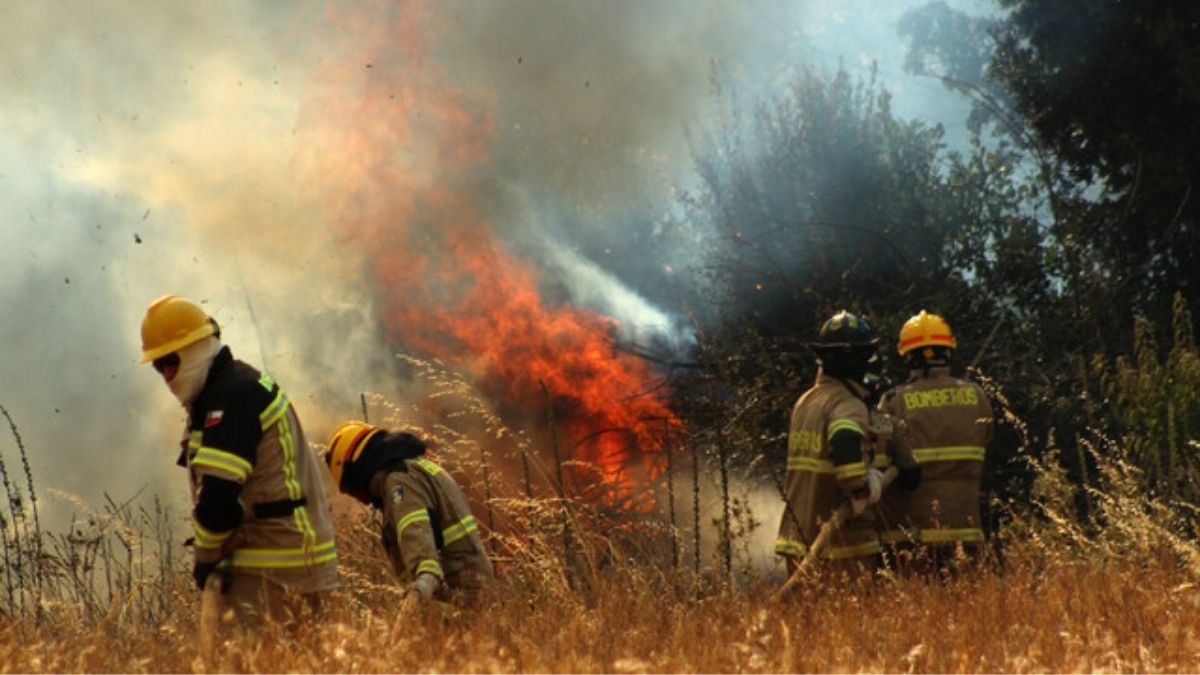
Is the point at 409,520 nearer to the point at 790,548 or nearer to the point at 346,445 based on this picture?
the point at 346,445

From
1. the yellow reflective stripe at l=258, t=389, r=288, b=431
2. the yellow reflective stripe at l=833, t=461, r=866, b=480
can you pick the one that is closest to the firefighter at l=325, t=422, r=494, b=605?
the yellow reflective stripe at l=258, t=389, r=288, b=431

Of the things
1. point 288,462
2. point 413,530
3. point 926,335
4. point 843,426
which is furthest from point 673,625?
point 926,335

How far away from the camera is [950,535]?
777 centimetres

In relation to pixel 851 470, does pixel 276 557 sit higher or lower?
lower

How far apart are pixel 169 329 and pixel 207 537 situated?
0.77 metres

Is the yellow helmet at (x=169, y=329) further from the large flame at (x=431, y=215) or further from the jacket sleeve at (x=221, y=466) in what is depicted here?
the large flame at (x=431, y=215)

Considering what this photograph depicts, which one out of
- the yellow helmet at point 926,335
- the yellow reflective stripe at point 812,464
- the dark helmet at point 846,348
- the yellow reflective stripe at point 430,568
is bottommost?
the yellow reflective stripe at point 430,568

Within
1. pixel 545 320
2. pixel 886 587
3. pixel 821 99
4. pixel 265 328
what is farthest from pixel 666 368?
pixel 886 587

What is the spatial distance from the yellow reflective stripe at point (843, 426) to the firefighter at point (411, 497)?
1.78m

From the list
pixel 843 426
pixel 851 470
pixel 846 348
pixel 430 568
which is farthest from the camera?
pixel 846 348

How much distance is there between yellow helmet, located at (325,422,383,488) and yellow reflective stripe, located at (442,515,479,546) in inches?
19.1

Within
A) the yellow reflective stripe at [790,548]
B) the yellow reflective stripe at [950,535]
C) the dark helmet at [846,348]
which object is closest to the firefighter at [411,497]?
the yellow reflective stripe at [790,548]

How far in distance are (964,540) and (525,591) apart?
2.36 metres

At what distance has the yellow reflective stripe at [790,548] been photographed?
282 inches
